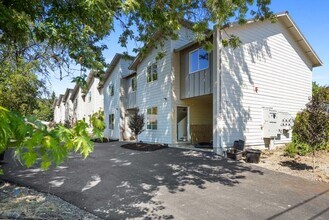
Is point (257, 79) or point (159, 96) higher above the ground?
point (257, 79)

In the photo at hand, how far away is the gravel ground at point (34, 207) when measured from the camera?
5.30 metres

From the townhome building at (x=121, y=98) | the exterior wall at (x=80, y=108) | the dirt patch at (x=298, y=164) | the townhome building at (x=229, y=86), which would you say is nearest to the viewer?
the dirt patch at (x=298, y=164)

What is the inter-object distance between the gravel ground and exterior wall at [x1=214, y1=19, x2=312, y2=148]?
8.37m

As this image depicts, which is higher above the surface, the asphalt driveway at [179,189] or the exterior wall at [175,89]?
the exterior wall at [175,89]

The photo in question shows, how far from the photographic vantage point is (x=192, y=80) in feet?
49.0

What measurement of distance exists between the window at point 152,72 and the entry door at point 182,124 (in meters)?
2.91

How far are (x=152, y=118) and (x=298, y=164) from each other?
9628mm

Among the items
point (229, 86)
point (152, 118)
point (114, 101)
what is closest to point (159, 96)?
point (152, 118)

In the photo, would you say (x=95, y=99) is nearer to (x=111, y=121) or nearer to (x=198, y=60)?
(x=111, y=121)

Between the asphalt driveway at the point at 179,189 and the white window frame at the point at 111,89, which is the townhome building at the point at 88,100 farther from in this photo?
the asphalt driveway at the point at 179,189

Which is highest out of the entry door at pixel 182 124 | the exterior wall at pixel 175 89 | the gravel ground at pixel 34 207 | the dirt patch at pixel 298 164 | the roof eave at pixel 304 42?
the roof eave at pixel 304 42

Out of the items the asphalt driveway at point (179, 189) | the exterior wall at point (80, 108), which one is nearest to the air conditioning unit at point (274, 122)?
the asphalt driveway at point (179, 189)

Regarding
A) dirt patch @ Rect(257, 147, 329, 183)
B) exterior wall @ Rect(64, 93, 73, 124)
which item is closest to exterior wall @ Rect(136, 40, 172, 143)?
dirt patch @ Rect(257, 147, 329, 183)

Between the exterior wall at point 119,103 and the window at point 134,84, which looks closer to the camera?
the window at point 134,84
